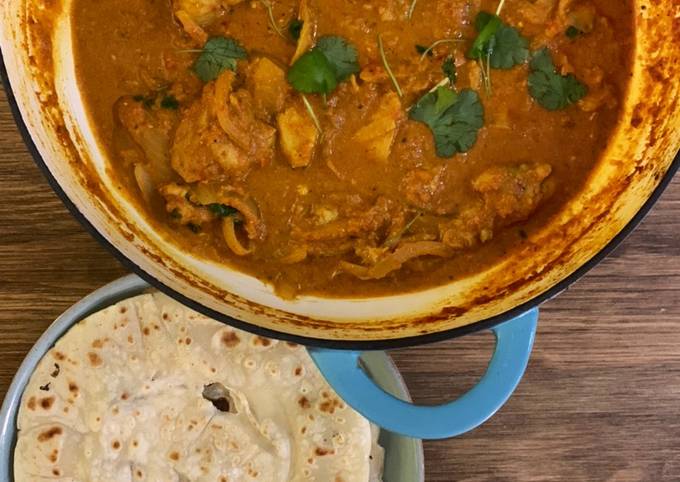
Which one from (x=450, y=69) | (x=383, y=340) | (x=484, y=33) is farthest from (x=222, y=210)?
(x=484, y=33)

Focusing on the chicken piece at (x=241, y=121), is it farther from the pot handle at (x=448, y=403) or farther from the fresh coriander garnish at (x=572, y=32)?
the fresh coriander garnish at (x=572, y=32)

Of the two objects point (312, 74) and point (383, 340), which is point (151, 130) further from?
point (383, 340)

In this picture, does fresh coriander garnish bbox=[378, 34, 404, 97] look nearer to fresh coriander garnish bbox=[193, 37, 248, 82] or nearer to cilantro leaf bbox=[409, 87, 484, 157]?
cilantro leaf bbox=[409, 87, 484, 157]

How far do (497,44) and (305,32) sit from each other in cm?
59

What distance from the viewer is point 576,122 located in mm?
2348

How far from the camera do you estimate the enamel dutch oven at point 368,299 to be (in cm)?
224

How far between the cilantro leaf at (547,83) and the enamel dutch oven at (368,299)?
223mm

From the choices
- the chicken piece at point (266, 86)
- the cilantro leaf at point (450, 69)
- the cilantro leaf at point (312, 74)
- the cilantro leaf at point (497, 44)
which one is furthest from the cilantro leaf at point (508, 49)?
the chicken piece at point (266, 86)

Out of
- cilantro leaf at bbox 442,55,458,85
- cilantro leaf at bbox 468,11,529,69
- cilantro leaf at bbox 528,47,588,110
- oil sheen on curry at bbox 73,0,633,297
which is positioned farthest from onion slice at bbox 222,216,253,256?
cilantro leaf at bbox 528,47,588,110

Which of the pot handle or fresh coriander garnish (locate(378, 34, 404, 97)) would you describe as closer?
the pot handle

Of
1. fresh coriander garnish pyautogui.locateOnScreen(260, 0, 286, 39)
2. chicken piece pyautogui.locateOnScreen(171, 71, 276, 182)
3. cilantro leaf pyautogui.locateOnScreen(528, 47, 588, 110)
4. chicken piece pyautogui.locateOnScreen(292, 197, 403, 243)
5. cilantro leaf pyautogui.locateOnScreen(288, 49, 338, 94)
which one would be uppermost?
fresh coriander garnish pyautogui.locateOnScreen(260, 0, 286, 39)

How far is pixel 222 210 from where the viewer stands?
2.33m

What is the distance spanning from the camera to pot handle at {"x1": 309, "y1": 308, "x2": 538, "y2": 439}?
1979mm

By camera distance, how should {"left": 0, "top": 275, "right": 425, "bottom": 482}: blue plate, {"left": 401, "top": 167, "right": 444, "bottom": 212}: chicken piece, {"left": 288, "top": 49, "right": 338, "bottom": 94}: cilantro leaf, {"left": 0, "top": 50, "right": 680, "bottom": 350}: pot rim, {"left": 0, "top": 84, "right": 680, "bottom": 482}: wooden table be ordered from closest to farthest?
{"left": 0, "top": 50, "right": 680, "bottom": 350}: pot rim < {"left": 288, "top": 49, "right": 338, "bottom": 94}: cilantro leaf < {"left": 401, "top": 167, "right": 444, "bottom": 212}: chicken piece < {"left": 0, "top": 275, "right": 425, "bottom": 482}: blue plate < {"left": 0, "top": 84, "right": 680, "bottom": 482}: wooden table
